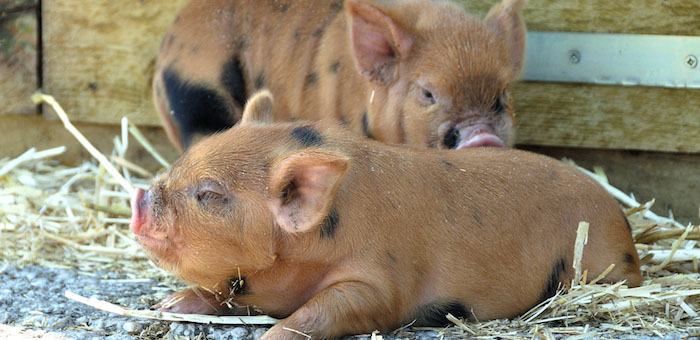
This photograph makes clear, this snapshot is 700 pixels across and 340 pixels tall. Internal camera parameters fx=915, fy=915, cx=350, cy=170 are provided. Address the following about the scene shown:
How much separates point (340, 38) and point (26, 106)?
6.83 feet

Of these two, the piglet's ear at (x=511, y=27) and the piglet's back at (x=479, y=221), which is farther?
the piglet's ear at (x=511, y=27)

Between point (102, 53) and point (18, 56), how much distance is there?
49 cm

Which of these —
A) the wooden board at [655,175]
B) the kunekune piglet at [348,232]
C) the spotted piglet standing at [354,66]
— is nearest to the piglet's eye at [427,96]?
the spotted piglet standing at [354,66]

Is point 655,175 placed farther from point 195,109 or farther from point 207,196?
point 207,196

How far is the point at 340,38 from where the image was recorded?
16.1 ft

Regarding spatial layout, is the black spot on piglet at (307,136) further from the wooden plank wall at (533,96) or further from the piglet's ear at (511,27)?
the wooden plank wall at (533,96)

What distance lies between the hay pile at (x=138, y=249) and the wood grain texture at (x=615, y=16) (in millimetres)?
859

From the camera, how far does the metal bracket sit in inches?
195

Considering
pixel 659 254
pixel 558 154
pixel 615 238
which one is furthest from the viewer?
pixel 558 154

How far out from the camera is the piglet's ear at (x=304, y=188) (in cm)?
287

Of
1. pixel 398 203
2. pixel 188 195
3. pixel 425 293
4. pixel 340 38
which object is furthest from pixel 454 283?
pixel 340 38

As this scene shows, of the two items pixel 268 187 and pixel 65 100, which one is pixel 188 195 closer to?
pixel 268 187

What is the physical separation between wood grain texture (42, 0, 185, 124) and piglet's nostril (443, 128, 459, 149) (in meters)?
2.07

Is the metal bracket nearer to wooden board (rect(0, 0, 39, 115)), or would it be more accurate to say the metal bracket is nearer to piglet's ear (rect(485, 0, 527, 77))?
piglet's ear (rect(485, 0, 527, 77))
